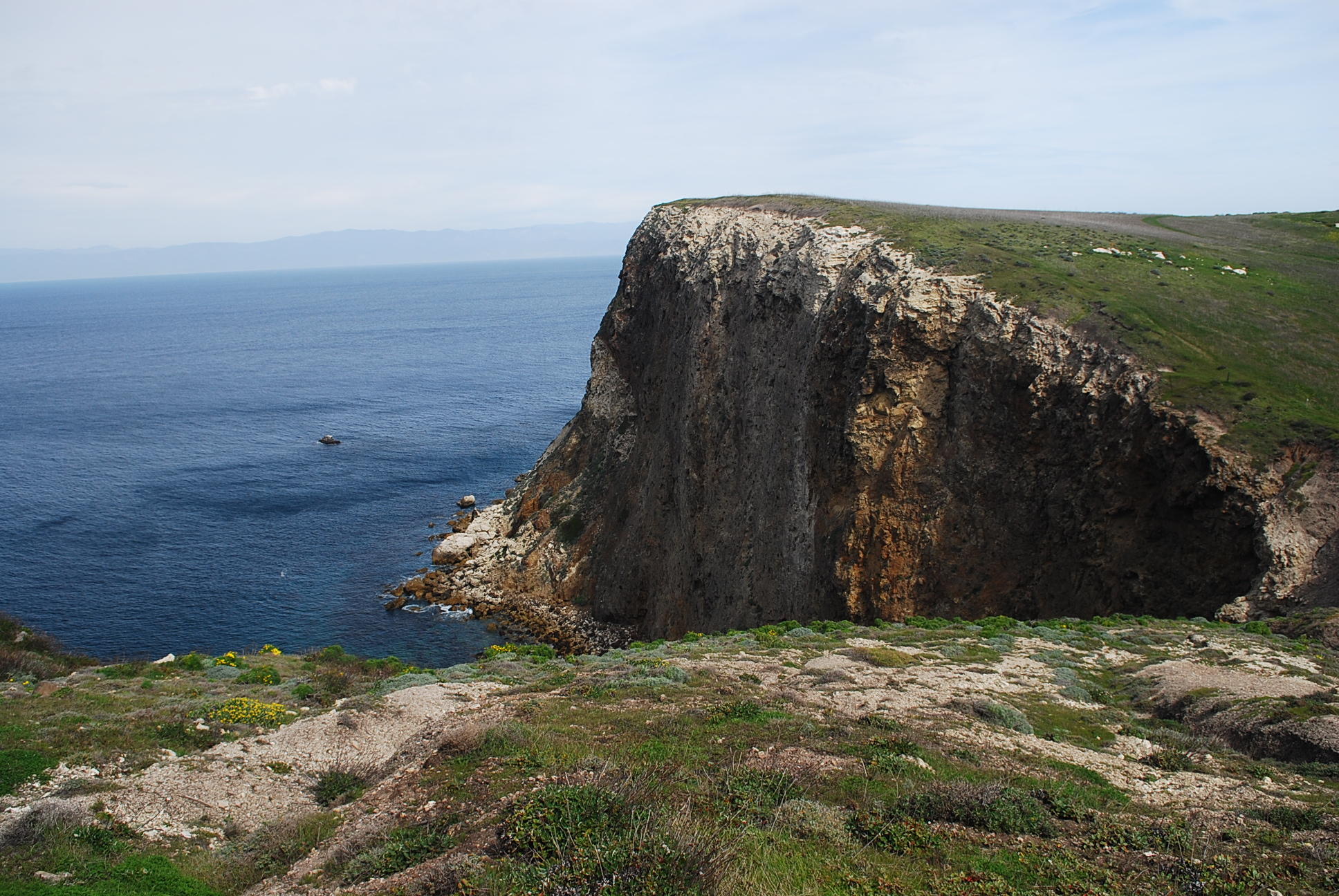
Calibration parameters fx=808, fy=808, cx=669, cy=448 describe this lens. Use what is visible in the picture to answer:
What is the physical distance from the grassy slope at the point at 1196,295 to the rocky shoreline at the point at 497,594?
28.4 m

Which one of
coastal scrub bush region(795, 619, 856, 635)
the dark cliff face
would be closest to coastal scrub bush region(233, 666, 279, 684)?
coastal scrub bush region(795, 619, 856, 635)

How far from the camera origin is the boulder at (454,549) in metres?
58.5

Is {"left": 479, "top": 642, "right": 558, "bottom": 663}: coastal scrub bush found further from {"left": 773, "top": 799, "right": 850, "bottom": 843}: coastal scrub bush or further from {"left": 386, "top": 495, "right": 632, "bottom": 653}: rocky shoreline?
{"left": 386, "top": 495, "right": 632, "bottom": 653}: rocky shoreline

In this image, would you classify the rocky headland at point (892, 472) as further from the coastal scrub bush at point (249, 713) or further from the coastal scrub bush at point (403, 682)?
the coastal scrub bush at point (249, 713)

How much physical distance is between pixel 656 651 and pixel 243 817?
1226 centimetres

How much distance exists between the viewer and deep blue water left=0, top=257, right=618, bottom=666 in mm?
49594

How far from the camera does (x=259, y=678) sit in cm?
2003

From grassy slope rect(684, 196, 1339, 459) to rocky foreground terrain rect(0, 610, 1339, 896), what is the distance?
8505 mm

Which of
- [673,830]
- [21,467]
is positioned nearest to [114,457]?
[21,467]

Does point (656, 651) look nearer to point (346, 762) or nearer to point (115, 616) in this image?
point (346, 762)

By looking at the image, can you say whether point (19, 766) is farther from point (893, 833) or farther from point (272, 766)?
point (893, 833)

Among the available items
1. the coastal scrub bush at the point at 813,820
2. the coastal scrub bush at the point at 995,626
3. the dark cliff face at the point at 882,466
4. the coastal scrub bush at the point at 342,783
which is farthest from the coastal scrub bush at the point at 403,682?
the dark cliff face at the point at 882,466

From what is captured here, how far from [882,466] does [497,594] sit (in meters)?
31.0

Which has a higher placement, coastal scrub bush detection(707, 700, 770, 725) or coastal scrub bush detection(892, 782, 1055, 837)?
coastal scrub bush detection(892, 782, 1055, 837)
